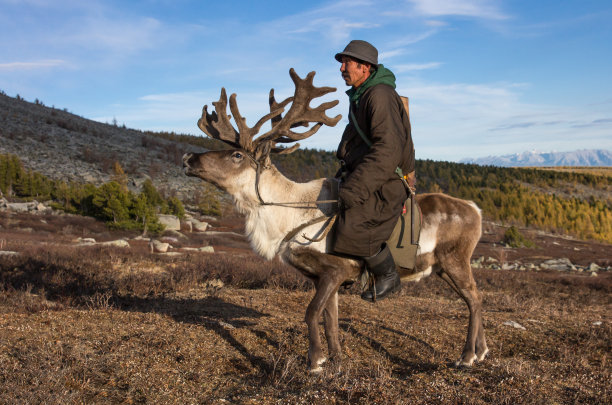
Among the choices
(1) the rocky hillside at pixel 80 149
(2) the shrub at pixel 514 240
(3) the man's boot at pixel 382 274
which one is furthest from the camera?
(1) the rocky hillside at pixel 80 149

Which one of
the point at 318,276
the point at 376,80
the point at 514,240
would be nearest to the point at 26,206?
the point at 318,276

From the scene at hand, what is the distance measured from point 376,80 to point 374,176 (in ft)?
3.46

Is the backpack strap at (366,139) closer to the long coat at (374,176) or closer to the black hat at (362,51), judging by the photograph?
the long coat at (374,176)

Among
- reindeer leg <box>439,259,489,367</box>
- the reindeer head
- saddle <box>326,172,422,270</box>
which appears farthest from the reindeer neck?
reindeer leg <box>439,259,489,367</box>

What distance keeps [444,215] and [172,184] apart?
44070 mm

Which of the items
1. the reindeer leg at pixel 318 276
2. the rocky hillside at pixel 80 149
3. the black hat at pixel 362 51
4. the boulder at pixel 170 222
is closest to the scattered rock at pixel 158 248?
the boulder at pixel 170 222

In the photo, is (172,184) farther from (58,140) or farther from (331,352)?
(331,352)

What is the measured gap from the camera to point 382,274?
199 inches

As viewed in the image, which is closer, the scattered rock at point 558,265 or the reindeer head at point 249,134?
the reindeer head at point 249,134

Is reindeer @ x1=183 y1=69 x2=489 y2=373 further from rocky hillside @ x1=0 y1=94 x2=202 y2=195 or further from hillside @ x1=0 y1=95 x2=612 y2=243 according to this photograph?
rocky hillside @ x1=0 y1=94 x2=202 y2=195

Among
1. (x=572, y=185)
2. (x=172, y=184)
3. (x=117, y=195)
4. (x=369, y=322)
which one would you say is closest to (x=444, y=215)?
(x=369, y=322)

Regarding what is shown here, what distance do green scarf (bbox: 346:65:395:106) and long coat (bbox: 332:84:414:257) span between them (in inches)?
3.5

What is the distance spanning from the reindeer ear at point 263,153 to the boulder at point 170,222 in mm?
26155

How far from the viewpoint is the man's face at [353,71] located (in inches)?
198
